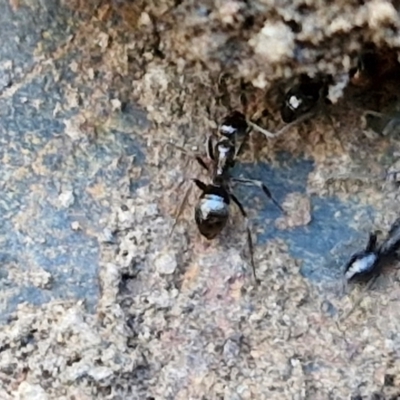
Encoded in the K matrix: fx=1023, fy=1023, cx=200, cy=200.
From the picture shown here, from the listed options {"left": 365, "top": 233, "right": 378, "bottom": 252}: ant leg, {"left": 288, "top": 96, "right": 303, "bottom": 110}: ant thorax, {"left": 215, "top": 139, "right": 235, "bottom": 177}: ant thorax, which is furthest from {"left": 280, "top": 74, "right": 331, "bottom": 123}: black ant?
{"left": 365, "top": 233, "right": 378, "bottom": 252}: ant leg

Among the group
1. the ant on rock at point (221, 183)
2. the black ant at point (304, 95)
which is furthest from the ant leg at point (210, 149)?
the black ant at point (304, 95)

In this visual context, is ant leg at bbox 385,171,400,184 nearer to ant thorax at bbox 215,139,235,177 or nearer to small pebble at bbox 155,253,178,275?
ant thorax at bbox 215,139,235,177

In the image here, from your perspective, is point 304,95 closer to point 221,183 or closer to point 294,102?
point 294,102

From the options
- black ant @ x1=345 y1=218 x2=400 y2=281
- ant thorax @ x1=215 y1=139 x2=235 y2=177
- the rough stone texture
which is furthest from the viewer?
ant thorax @ x1=215 y1=139 x2=235 y2=177

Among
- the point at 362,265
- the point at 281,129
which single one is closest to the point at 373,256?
the point at 362,265

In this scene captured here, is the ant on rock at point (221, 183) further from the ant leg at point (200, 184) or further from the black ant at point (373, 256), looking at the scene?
the black ant at point (373, 256)

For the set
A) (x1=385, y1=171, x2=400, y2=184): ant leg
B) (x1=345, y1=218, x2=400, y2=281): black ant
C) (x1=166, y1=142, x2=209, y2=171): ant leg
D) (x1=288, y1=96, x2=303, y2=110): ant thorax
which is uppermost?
(x1=288, y1=96, x2=303, y2=110): ant thorax

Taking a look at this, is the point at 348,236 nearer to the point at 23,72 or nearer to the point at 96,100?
the point at 96,100

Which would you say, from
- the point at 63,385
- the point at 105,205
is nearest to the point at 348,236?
the point at 105,205
